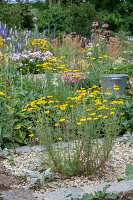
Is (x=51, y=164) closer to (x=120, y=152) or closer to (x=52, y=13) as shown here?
(x=120, y=152)

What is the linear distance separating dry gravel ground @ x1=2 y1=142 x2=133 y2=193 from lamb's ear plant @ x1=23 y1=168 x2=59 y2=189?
0.06m

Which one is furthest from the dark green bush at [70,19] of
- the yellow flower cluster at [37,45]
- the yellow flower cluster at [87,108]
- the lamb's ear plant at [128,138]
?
the lamb's ear plant at [128,138]

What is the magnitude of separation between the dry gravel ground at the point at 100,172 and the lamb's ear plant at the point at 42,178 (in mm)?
57

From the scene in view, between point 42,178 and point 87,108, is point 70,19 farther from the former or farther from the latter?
point 42,178

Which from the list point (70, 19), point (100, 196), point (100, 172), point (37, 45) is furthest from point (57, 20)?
point (100, 196)

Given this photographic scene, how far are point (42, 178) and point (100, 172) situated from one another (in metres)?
0.70

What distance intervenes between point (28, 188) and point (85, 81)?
3.80m

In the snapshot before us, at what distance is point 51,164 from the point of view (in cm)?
304

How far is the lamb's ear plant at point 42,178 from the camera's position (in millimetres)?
2816

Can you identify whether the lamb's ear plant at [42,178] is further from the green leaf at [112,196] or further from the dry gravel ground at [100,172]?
the green leaf at [112,196]

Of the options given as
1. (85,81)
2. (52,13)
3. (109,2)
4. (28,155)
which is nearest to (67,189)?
(28,155)

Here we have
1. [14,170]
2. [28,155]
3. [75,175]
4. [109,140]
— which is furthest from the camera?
[28,155]

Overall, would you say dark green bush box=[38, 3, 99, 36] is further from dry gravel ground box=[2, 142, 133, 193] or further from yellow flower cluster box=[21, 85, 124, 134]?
dry gravel ground box=[2, 142, 133, 193]

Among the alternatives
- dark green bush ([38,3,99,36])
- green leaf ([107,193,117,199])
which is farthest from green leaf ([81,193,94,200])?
dark green bush ([38,3,99,36])
